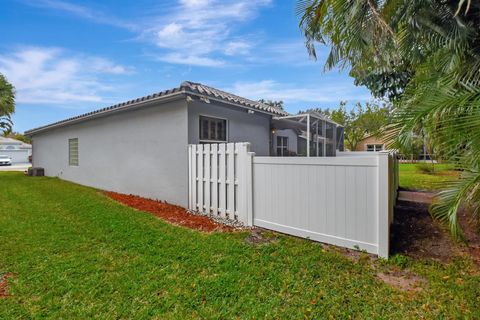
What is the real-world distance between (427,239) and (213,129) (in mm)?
5748

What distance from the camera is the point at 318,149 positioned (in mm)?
11594

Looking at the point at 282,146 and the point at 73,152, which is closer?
the point at 282,146

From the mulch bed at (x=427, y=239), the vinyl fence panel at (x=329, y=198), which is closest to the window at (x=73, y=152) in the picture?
the vinyl fence panel at (x=329, y=198)

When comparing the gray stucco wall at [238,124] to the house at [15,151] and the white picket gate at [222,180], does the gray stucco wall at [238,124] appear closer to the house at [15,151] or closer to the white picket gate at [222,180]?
the white picket gate at [222,180]

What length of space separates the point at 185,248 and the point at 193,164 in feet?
9.11

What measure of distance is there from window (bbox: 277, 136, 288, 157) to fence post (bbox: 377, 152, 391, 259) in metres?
7.81

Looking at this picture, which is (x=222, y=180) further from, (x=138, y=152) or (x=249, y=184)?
(x=138, y=152)

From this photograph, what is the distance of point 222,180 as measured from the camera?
580 cm

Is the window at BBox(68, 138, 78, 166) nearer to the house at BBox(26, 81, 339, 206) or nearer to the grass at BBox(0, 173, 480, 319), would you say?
the house at BBox(26, 81, 339, 206)

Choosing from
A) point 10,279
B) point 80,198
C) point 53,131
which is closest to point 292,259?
point 10,279

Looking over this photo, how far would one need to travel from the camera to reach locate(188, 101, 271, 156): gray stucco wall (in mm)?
6926

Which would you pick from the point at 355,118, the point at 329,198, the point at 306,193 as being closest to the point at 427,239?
the point at 329,198

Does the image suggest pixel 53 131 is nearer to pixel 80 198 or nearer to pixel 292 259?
pixel 80 198

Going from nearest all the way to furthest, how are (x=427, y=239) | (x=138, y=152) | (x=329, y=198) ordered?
(x=329, y=198)
(x=427, y=239)
(x=138, y=152)
